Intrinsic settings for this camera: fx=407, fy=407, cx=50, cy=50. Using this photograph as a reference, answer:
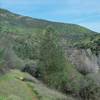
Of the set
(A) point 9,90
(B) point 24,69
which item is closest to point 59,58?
(B) point 24,69

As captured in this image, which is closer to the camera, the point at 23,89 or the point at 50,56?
the point at 23,89

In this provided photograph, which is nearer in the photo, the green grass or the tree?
the green grass

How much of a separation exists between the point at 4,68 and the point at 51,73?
25.3 feet

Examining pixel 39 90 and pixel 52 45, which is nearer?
pixel 39 90

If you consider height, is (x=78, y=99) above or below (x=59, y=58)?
below

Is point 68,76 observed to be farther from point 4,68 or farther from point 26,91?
point 26,91

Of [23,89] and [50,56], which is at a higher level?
[50,56]

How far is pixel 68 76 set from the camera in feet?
172

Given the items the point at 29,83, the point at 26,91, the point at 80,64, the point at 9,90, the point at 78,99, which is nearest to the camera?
the point at 9,90

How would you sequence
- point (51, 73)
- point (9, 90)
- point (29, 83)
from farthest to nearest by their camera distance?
point (51, 73), point (29, 83), point (9, 90)

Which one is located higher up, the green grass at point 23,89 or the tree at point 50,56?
the tree at point 50,56

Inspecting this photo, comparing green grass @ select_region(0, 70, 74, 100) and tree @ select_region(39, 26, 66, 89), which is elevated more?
tree @ select_region(39, 26, 66, 89)

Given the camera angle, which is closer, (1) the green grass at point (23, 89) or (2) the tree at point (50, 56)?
(1) the green grass at point (23, 89)

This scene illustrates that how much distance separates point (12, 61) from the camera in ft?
184
